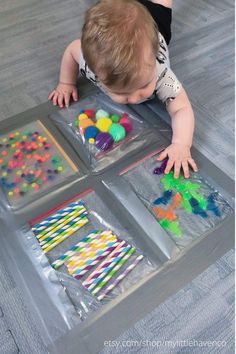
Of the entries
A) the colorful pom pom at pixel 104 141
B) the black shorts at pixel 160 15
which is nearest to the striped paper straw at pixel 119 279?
the colorful pom pom at pixel 104 141

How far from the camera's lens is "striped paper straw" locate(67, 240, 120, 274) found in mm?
632

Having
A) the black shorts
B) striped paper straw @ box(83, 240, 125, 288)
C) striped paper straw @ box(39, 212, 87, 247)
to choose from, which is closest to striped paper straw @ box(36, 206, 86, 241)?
striped paper straw @ box(39, 212, 87, 247)

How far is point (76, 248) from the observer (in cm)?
66

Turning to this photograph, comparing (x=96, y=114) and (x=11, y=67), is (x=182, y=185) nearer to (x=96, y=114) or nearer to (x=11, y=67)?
(x=96, y=114)

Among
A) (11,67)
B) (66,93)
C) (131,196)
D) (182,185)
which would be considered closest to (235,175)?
(182,185)

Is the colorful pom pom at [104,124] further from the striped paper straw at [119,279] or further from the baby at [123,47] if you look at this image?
the striped paper straw at [119,279]

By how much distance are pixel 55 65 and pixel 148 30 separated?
47cm

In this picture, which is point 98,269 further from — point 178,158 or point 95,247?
point 178,158

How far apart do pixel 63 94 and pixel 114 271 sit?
48 cm

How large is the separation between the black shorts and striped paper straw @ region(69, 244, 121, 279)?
0.62m

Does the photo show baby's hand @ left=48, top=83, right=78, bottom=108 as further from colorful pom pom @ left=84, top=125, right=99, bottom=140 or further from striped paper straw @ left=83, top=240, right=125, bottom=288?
striped paper straw @ left=83, top=240, right=125, bottom=288

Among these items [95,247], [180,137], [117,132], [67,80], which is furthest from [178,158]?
[67,80]

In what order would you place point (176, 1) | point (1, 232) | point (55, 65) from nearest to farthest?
point (1, 232) < point (55, 65) < point (176, 1)

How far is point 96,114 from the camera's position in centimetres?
85
